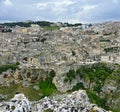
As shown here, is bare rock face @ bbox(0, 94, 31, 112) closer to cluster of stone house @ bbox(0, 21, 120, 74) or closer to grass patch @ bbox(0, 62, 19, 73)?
cluster of stone house @ bbox(0, 21, 120, 74)

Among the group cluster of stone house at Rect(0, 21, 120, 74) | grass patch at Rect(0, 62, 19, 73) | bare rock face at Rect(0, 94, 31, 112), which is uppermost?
bare rock face at Rect(0, 94, 31, 112)

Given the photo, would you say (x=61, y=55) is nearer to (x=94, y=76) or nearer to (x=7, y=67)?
(x=7, y=67)

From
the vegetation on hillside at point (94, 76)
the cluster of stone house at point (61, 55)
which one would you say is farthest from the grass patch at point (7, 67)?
the vegetation on hillside at point (94, 76)

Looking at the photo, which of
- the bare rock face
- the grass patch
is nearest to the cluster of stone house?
the grass patch

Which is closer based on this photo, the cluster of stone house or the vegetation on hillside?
the vegetation on hillside

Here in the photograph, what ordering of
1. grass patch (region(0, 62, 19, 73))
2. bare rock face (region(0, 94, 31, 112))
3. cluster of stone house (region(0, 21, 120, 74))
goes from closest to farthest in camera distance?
bare rock face (region(0, 94, 31, 112))
grass patch (region(0, 62, 19, 73))
cluster of stone house (region(0, 21, 120, 74))

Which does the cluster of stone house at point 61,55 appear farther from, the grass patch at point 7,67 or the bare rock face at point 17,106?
the bare rock face at point 17,106

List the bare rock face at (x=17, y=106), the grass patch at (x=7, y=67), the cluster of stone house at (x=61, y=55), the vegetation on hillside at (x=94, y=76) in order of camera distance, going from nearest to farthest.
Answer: the bare rock face at (x=17, y=106) → the vegetation on hillside at (x=94, y=76) → the grass patch at (x=7, y=67) → the cluster of stone house at (x=61, y=55)

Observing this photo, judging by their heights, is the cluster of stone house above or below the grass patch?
below

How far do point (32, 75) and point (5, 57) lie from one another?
19677mm

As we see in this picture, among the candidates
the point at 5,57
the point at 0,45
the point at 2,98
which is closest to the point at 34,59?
the point at 5,57

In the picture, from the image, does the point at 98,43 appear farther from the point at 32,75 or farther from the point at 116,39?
the point at 32,75

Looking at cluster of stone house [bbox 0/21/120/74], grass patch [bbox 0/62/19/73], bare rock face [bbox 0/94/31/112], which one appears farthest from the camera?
cluster of stone house [bbox 0/21/120/74]

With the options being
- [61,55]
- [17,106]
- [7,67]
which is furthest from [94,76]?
[17,106]
